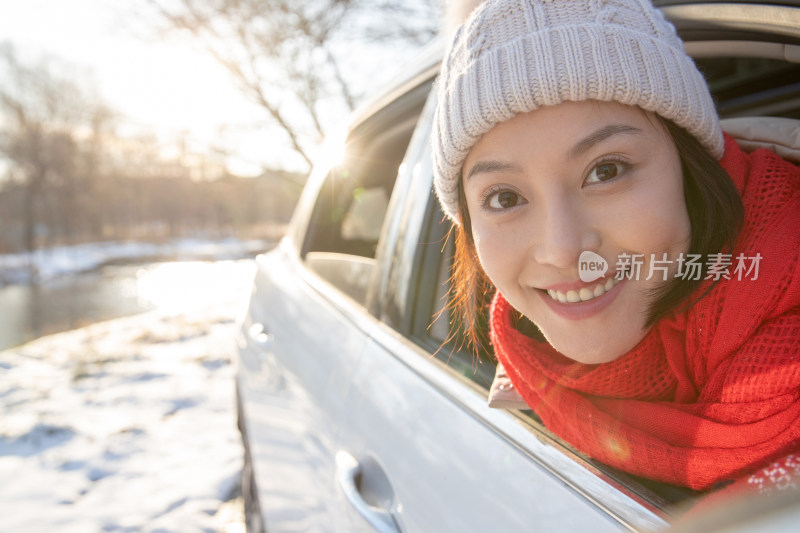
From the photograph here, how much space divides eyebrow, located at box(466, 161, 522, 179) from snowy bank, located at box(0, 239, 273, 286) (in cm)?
2184

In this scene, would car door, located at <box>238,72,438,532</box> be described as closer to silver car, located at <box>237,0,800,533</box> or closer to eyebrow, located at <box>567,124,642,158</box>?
silver car, located at <box>237,0,800,533</box>

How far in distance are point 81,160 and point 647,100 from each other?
105 feet

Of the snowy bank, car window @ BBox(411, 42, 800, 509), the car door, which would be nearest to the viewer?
car window @ BBox(411, 42, 800, 509)

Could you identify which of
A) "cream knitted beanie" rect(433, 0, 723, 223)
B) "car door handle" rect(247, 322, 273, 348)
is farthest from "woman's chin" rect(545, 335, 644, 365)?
"car door handle" rect(247, 322, 273, 348)

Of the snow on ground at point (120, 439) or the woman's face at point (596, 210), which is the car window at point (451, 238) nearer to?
the woman's face at point (596, 210)

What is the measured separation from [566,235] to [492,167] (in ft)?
0.66

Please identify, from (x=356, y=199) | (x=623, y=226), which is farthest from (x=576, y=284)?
(x=356, y=199)

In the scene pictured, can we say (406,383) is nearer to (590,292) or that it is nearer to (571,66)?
(590,292)

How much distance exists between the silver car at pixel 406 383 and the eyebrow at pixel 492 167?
0.45 m

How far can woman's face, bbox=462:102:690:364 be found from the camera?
88 cm

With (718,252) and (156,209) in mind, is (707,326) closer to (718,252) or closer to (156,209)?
(718,252)

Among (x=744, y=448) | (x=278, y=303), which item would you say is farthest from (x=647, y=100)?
(x=278, y=303)

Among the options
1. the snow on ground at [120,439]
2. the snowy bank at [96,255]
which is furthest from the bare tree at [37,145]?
the snow on ground at [120,439]

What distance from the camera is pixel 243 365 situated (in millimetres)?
2594
